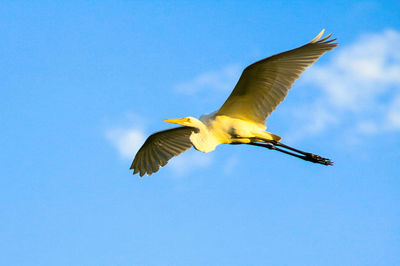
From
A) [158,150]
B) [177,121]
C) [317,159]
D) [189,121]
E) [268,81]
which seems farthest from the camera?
[158,150]

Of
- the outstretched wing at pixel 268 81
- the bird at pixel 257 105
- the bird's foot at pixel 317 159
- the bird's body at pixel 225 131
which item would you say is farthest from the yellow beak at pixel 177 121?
the bird's foot at pixel 317 159

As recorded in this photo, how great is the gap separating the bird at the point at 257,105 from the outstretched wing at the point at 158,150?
1.50 metres

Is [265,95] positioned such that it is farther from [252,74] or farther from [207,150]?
[207,150]

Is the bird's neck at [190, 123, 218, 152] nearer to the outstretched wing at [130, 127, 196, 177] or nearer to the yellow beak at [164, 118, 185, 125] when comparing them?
the yellow beak at [164, 118, 185, 125]

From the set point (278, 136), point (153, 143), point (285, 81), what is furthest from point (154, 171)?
point (285, 81)

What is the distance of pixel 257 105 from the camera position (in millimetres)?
10086

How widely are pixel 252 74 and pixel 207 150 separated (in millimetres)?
1779

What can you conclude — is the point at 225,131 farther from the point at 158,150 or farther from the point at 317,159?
the point at 158,150

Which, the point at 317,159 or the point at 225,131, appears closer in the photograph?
the point at 225,131

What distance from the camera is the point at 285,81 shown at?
9.61m

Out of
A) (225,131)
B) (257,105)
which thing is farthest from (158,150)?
(257,105)

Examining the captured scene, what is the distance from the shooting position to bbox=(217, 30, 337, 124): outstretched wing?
30.4ft

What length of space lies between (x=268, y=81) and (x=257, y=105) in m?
0.65

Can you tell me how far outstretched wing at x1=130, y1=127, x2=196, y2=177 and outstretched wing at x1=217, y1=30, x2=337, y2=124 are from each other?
2459mm
